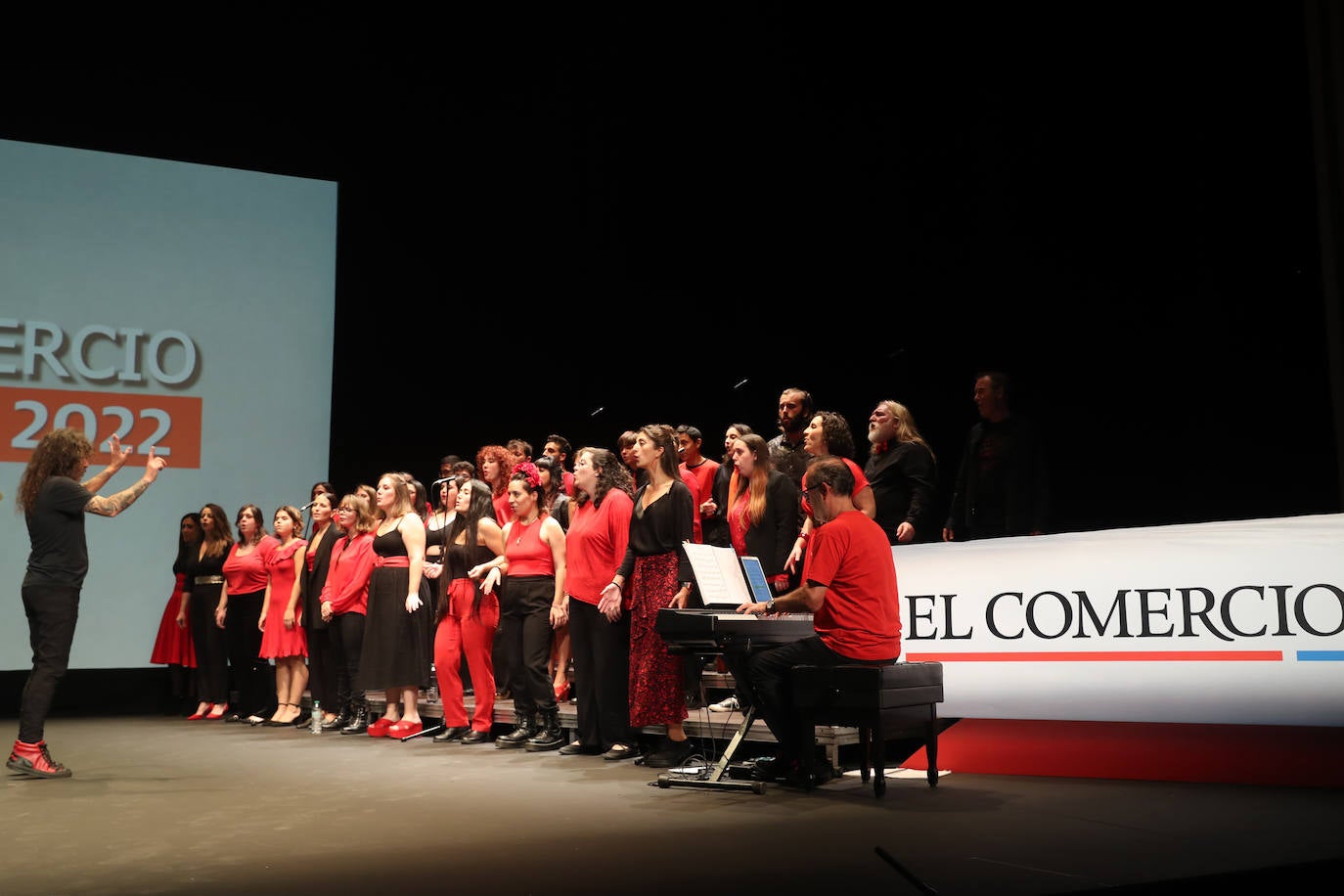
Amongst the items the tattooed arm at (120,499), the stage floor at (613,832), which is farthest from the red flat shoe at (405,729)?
the tattooed arm at (120,499)

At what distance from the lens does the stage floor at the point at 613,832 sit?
3109 mm

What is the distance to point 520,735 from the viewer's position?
20.3 feet

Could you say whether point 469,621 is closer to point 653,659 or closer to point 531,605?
point 531,605

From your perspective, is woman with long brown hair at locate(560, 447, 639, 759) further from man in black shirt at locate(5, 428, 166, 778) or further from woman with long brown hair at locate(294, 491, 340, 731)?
woman with long brown hair at locate(294, 491, 340, 731)

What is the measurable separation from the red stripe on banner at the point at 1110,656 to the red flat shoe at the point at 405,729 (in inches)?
122

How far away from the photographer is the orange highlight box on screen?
8.53 meters

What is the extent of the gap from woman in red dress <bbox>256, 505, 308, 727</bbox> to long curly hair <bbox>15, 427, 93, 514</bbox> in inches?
105

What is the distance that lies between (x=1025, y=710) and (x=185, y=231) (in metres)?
7.27

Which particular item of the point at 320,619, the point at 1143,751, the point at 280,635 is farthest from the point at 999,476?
the point at 280,635

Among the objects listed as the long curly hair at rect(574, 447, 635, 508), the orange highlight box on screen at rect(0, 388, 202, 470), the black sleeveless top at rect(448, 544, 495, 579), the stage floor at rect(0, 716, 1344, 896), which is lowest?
the stage floor at rect(0, 716, 1344, 896)

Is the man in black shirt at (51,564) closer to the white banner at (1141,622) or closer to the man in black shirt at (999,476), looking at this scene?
the white banner at (1141,622)

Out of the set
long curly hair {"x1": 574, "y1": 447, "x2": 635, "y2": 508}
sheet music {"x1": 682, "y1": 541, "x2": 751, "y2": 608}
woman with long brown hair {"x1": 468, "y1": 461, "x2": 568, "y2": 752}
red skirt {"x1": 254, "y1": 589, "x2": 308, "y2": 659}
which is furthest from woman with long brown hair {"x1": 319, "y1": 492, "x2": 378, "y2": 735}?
sheet music {"x1": 682, "y1": 541, "x2": 751, "y2": 608}

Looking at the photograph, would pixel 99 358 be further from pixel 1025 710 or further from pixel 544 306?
pixel 1025 710

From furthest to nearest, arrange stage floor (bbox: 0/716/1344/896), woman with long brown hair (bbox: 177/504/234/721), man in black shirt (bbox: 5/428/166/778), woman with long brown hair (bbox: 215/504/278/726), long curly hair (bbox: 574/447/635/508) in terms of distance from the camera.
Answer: woman with long brown hair (bbox: 177/504/234/721)
woman with long brown hair (bbox: 215/504/278/726)
long curly hair (bbox: 574/447/635/508)
man in black shirt (bbox: 5/428/166/778)
stage floor (bbox: 0/716/1344/896)
